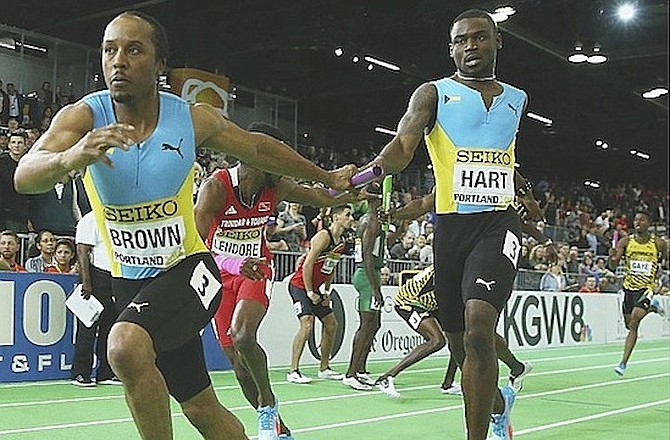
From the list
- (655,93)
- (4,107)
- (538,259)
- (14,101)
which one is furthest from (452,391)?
(655,93)

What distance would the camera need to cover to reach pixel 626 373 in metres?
14.0

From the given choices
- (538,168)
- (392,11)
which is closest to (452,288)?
(392,11)

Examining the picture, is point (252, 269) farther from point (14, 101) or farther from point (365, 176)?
point (14, 101)

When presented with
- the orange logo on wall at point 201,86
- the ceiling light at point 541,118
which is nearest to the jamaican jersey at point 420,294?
the orange logo on wall at point 201,86

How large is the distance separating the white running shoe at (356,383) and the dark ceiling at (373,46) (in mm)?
9067

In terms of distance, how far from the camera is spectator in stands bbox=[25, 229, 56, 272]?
1155 centimetres

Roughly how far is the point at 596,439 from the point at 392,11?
14.1 metres

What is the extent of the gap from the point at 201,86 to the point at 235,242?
14.5m

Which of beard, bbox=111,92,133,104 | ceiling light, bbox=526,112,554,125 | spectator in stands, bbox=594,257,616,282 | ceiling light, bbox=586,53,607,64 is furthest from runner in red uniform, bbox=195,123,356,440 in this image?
ceiling light, bbox=526,112,554,125

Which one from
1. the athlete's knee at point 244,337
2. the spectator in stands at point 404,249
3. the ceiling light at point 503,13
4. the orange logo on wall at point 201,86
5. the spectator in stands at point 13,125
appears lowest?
the athlete's knee at point 244,337

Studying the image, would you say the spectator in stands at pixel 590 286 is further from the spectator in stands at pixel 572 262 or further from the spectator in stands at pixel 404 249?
the spectator in stands at pixel 404 249

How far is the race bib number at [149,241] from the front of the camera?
3.88m

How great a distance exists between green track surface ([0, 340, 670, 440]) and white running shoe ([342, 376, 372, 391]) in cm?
9

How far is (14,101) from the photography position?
14.0 metres
